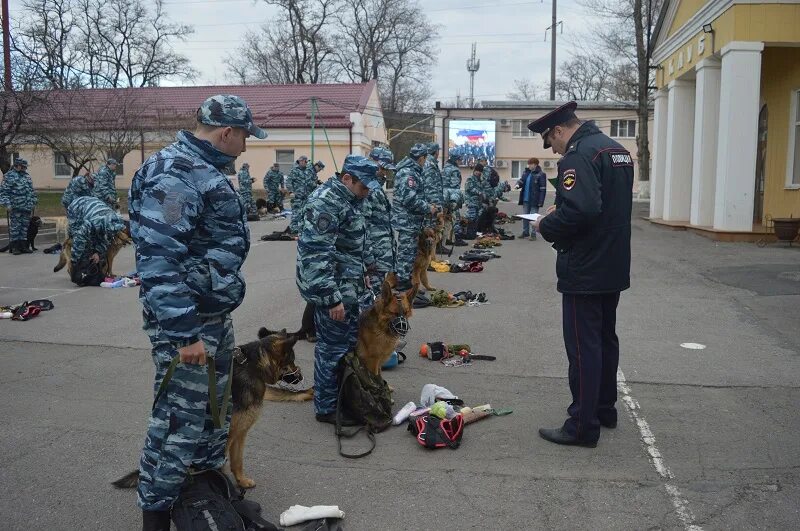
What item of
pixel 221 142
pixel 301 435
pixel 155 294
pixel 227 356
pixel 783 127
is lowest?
pixel 301 435

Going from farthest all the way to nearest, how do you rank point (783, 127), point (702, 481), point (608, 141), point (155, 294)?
point (783, 127) → point (608, 141) → point (702, 481) → point (155, 294)

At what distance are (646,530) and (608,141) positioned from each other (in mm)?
2457

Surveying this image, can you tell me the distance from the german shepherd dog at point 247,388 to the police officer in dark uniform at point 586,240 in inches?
76.7

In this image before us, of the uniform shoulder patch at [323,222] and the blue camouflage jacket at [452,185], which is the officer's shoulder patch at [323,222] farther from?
the blue camouflage jacket at [452,185]

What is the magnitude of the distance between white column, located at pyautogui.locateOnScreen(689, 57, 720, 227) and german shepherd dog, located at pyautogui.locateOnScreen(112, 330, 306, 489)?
1726cm

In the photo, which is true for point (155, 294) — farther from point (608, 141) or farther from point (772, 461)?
point (772, 461)

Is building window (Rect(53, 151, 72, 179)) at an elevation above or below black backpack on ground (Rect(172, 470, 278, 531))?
above

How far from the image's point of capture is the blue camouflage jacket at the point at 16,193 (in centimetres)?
1675

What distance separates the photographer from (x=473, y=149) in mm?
54375

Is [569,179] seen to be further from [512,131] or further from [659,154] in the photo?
[512,131]

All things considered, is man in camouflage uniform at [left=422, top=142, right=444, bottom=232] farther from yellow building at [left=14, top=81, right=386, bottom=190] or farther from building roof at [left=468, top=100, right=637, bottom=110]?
building roof at [left=468, top=100, right=637, bottom=110]

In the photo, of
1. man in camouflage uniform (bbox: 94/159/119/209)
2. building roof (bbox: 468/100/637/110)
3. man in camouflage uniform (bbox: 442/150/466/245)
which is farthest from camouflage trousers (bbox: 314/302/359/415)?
building roof (bbox: 468/100/637/110)

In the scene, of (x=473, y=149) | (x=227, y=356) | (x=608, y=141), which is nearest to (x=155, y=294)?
(x=227, y=356)

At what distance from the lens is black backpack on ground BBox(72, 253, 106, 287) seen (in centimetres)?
1225
